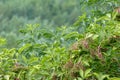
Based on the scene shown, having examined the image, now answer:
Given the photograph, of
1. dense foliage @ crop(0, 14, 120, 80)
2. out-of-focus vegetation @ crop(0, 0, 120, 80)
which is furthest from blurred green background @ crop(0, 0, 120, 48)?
dense foliage @ crop(0, 14, 120, 80)

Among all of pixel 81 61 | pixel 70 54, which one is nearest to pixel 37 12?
pixel 70 54

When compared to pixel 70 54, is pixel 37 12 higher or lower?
higher

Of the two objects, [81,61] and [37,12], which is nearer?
[81,61]

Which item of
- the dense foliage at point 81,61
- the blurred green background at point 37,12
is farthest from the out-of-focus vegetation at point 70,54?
the blurred green background at point 37,12

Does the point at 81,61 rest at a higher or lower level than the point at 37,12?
lower

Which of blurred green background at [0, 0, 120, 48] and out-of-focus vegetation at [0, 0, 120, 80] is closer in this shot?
out-of-focus vegetation at [0, 0, 120, 80]

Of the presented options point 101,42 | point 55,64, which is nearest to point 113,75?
point 101,42

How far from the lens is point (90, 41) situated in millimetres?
1824

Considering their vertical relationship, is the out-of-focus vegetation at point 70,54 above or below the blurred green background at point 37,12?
below

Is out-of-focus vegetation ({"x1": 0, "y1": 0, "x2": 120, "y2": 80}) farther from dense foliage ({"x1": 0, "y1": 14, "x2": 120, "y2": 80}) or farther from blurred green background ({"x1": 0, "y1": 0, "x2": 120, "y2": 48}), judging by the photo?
blurred green background ({"x1": 0, "y1": 0, "x2": 120, "y2": 48})

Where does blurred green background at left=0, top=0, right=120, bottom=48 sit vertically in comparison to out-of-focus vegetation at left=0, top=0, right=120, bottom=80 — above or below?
above

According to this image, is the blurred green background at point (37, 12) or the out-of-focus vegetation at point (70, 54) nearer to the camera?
the out-of-focus vegetation at point (70, 54)

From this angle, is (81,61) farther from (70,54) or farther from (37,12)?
(37,12)

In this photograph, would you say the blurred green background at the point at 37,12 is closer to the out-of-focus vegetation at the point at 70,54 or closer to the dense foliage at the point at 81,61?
the out-of-focus vegetation at the point at 70,54
